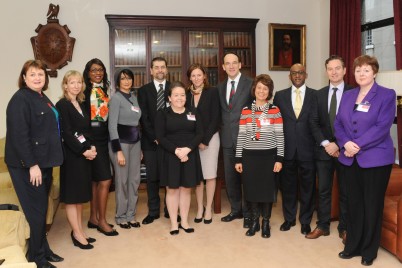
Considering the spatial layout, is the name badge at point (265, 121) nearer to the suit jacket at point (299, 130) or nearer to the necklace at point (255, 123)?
the necklace at point (255, 123)

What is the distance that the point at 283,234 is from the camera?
3.60 m

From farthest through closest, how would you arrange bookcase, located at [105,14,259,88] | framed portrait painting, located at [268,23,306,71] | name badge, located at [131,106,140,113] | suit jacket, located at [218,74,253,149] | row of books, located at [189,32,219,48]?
1. framed portrait painting, located at [268,23,306,71]
2. row of books, located at [189,32,219,48]
3. bookcase, located at [105,14,259,88]
4. suit jacket, located at [218,74,253,149]
5. name badge, located at [131,106,140,113]

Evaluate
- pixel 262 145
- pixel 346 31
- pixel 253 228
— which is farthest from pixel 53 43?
pixel 346 31

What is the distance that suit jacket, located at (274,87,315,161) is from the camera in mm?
3465

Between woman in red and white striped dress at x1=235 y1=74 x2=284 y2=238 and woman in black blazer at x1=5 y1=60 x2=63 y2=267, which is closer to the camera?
woman in black blazer at x1=5 y1=60 x2=63 y2=267

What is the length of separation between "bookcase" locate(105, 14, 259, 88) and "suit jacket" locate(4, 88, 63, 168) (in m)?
2.70

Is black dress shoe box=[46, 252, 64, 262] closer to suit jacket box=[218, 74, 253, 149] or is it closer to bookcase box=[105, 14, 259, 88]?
suit jacket box=[218, 74, 253, 149]

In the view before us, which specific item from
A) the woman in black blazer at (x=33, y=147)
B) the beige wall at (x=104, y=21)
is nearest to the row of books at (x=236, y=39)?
the beige wall at (x=104, y=21)

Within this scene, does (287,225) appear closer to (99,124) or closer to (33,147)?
(99,124)

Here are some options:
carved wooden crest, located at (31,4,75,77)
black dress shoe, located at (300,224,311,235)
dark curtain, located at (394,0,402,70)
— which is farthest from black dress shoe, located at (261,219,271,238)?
carved wooden crest, located at (31,4,75,77)

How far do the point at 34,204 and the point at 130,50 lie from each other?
3.25 m

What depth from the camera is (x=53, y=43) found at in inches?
214

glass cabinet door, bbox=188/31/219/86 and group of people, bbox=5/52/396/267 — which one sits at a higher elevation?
glass cabinet door, bbox=188/31/219/86

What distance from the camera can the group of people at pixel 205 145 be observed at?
2.79 m
